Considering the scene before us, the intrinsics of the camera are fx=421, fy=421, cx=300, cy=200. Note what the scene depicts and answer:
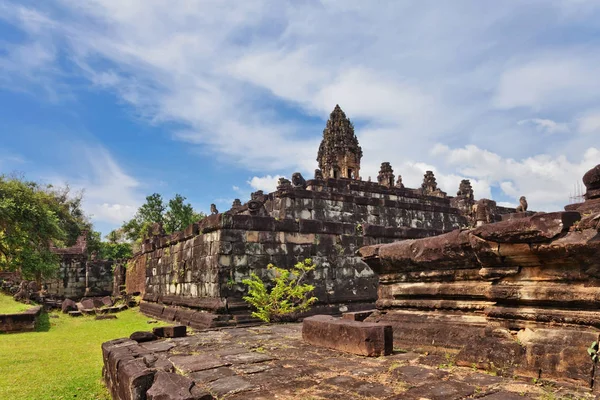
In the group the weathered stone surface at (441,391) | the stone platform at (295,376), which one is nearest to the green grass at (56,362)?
the stone platform at (295,376)

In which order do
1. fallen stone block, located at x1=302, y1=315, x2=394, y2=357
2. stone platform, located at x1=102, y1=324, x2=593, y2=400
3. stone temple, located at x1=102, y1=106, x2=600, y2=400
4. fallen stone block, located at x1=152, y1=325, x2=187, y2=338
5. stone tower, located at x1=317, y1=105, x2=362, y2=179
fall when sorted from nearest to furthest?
stone platform, located at x1=102, y1=324, x2=593, y2=400 → stone temple, located at x1=102, y1=106, x2=600, y2=400 → fallen stone block, located at x1=302, y1=315, x2=394, y2=357 → fallen stone block, located at x1=152, y1=325, x2=187, y2=338 → stone tower, located at x1=317, y1=105, x2=362, y2=179

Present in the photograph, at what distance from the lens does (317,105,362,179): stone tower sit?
33.7 m

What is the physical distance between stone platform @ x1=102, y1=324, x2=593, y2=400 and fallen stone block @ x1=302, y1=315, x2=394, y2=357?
108mm

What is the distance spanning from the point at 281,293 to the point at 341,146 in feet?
84.5

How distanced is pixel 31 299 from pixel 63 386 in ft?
53.8

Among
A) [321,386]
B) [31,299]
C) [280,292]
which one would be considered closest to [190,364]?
[321,386]

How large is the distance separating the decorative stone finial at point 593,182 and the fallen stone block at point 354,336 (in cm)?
271

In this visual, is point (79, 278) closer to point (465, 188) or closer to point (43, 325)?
point (43, 325)

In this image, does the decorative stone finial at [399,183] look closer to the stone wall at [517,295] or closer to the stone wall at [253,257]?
the stone wall at [253,257]

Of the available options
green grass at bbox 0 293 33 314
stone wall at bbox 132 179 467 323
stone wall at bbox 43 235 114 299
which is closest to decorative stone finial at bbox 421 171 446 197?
stone wall at bbox 132 179 467 323

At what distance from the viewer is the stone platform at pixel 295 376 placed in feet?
9.99

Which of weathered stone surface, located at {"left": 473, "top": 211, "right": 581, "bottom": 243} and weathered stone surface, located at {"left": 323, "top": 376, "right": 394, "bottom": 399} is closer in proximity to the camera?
weathered stone surface, located at {"left": 323, "top": 376, "right": 394, "bottom": 399}

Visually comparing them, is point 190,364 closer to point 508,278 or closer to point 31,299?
point 508,278

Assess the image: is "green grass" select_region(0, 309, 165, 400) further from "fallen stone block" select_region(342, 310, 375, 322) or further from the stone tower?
the stone tower
